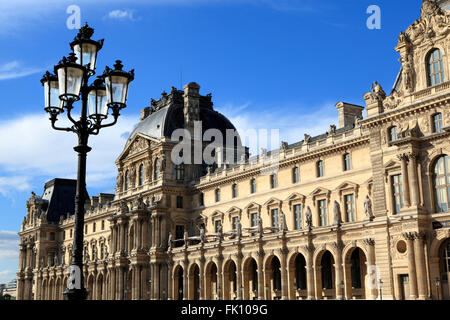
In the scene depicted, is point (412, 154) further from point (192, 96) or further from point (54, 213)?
point (54, 213)

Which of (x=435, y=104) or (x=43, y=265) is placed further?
(x=43, y=265)

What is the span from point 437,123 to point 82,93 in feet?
102

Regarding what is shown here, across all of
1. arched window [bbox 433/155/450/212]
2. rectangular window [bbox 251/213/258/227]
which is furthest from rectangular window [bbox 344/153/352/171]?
rectangular window [bbox 251/213/258/227]

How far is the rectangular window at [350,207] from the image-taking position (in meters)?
48.7

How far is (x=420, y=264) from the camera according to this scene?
122 feet

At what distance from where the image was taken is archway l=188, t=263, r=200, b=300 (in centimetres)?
6281

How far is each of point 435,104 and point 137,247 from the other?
44425 millimetres

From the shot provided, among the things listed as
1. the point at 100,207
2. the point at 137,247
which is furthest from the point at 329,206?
the point at 100,207

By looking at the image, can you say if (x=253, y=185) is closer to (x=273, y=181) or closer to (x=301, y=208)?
(x=273, y=181)

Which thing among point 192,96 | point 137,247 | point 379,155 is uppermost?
point 192,96

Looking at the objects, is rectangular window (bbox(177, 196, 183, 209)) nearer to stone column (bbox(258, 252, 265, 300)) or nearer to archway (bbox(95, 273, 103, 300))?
archway (bbox(95, 273, 103, 300))

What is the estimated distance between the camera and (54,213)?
108 m

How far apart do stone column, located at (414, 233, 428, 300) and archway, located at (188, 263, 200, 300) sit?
30.8 meters

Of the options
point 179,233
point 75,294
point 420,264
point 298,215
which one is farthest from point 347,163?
point 75,294
